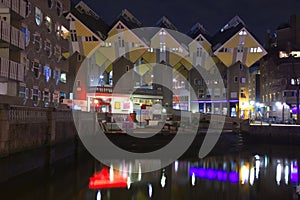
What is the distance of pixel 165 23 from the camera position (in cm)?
6588

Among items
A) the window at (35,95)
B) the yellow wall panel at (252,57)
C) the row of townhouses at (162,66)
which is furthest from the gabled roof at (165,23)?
the window at (35,95)

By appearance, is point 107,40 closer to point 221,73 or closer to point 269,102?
point 221,73

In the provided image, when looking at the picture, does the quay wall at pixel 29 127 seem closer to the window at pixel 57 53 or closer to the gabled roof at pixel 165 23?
the window at pixel 57 53

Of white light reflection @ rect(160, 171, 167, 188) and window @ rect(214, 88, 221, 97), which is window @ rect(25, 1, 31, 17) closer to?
white light reflection @ rect(160, 171, 167, 188)

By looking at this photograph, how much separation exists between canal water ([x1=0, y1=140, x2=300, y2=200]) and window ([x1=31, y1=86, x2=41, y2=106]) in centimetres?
625

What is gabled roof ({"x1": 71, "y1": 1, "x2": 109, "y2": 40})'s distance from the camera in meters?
54.5

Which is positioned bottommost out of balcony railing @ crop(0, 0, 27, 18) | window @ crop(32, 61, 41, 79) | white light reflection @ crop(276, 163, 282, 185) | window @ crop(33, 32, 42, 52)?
white light reflection @ crop(276, 163, 282, 185)

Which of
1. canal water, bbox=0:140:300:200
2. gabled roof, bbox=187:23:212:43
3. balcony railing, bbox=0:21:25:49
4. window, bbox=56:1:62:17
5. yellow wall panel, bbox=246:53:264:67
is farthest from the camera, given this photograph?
gabled roof, bbox=187:23:212:43

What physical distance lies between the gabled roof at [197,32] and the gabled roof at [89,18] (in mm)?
18379

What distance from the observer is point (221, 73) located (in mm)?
65625

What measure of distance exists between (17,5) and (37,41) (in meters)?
6.53

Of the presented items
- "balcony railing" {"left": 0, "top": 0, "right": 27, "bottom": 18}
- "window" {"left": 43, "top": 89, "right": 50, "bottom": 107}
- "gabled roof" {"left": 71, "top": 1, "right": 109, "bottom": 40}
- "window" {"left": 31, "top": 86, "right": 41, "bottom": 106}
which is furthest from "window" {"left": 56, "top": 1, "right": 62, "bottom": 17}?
"gabled roof" {"left": 71, "top": 1, "right": 109, "bottom": 40}

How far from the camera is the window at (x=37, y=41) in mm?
29741

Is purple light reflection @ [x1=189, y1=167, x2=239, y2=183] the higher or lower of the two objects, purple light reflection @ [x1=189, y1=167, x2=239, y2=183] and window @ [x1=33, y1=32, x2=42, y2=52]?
the lower
